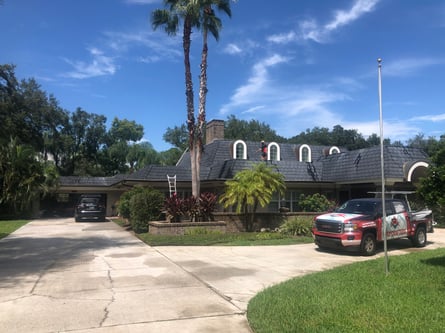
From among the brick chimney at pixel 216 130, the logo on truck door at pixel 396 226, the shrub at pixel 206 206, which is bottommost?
the logo on truck door at pixel 396 226

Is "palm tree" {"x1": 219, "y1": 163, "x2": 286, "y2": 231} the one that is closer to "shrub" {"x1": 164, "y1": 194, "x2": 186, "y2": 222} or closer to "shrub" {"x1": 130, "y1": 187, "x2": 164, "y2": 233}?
"shrub" {"x1": 164, "y1": 194, "x2": 186, "y2": 222}

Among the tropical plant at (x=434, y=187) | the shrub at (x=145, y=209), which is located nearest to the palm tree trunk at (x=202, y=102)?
the shrub at (x=145, y=209)

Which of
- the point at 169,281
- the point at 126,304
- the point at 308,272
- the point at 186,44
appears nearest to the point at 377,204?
the point at 308,272

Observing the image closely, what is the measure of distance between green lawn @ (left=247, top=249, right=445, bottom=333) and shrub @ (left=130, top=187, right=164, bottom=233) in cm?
1062

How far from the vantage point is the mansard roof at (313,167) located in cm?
2181

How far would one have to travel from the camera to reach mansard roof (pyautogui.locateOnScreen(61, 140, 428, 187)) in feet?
71.6

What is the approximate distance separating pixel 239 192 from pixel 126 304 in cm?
1164

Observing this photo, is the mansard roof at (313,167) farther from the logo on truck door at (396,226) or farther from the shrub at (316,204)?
the logo on truck door at (396,226)

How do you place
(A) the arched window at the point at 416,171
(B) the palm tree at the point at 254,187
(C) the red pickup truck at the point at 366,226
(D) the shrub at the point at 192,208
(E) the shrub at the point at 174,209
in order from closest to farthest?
(C) the red pickup truck at the point at 366,226
(E) the shrub at the point at 174,209
(D) the shrub at the point at 192,208
(B) the palm tree at the point at 254,187
(A) the arched window at the point at 416,171

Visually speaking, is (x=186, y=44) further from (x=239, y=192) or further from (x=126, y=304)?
(x=126, y=304)

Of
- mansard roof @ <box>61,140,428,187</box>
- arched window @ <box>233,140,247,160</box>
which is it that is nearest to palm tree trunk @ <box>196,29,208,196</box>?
mansard roof @ <box>61,140,428,187</box>

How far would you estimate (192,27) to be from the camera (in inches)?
785

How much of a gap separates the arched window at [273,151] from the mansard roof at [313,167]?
843 millimetres

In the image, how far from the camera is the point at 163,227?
15.9 metres
